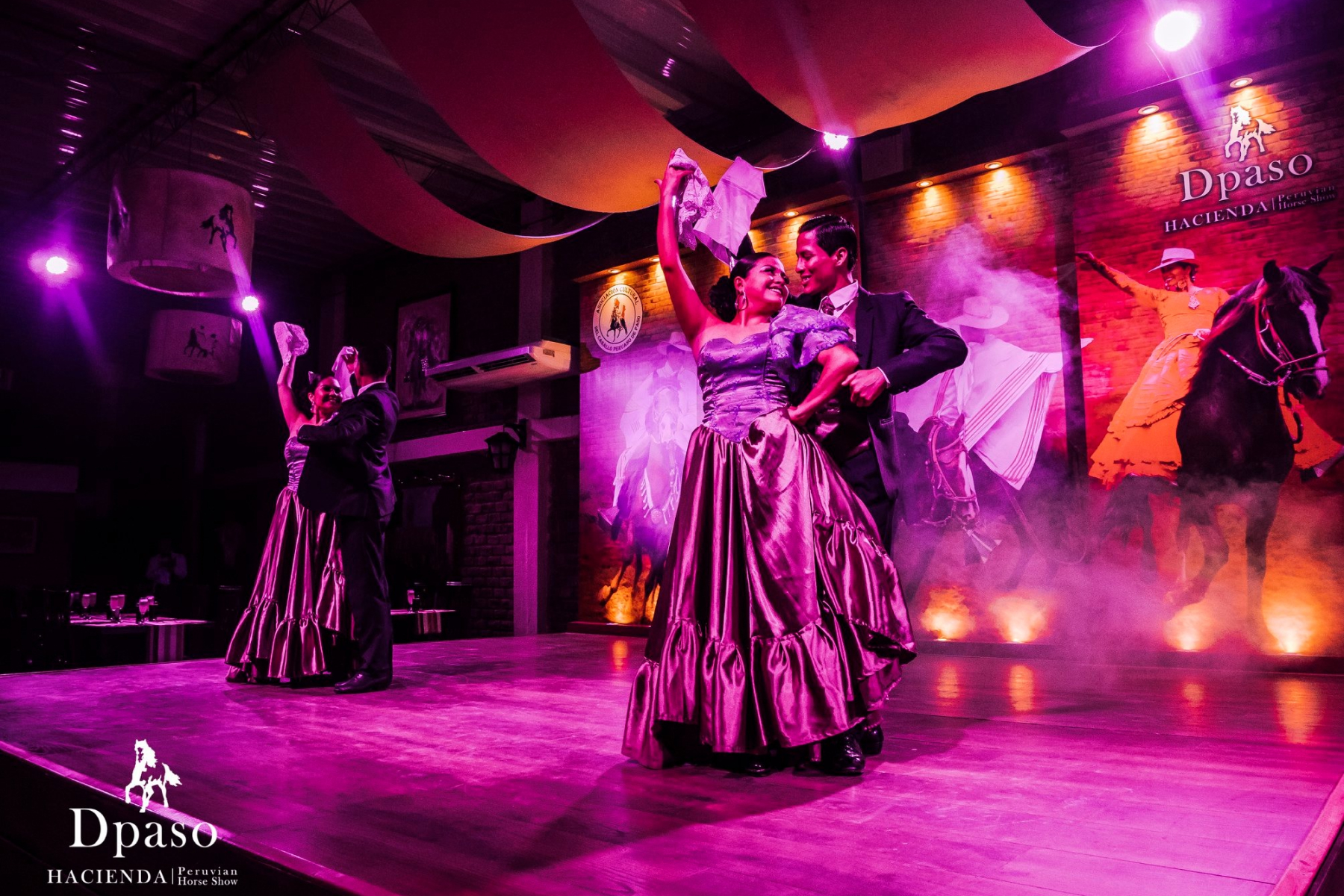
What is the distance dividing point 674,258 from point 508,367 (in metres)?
6.58

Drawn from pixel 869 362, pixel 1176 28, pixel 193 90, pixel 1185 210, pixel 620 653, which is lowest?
pixel 620 653

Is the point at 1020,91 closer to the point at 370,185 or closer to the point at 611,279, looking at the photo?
the point at 611,279

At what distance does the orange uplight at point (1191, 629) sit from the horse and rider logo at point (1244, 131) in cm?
278

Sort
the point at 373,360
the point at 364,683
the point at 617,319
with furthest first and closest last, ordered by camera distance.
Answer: the point at 617,319 < the point at 373,360 < the point at 364,683

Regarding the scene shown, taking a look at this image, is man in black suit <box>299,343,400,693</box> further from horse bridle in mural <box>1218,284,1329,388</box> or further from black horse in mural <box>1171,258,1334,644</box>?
horse bridle in mural <box>1218,284,1329,388</box>

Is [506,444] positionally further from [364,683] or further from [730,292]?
[730,292]

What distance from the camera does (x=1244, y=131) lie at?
207 inches

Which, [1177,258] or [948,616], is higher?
[1177,258]

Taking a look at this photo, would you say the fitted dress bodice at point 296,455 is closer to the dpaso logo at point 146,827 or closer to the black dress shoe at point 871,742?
the dpaso logo at point 146,827

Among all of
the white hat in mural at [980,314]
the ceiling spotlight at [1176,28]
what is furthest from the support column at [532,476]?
the ceiling spotlight at [1176,28]

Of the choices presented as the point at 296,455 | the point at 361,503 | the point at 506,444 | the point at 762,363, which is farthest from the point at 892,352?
the point at 506,444

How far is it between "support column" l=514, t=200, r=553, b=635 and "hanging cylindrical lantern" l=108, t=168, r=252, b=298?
3.23 m

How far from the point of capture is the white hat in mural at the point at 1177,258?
537 cm

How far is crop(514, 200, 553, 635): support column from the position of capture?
28.9 ft
